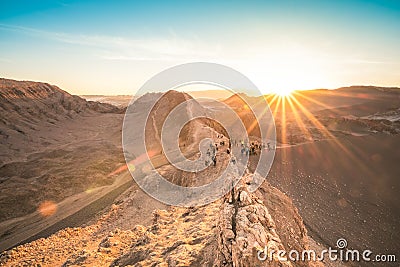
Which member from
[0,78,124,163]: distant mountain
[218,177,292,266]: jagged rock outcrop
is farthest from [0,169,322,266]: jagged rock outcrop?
[0,78,124,163]: distant mountain

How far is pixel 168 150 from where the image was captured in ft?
93.1

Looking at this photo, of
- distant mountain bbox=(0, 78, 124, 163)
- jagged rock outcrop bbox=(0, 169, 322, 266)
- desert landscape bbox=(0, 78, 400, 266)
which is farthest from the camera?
distant mountain bbox=(0, 78, 124, 163)

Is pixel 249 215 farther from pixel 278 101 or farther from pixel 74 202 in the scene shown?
pixel 278 101

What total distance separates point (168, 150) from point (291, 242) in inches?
821

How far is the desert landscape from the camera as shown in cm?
755

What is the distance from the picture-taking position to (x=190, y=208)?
11586 millimetres

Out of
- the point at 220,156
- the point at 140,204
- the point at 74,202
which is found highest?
the point at 220,156

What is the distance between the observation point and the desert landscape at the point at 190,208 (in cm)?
755

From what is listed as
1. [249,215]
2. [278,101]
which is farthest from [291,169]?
[278,101]
